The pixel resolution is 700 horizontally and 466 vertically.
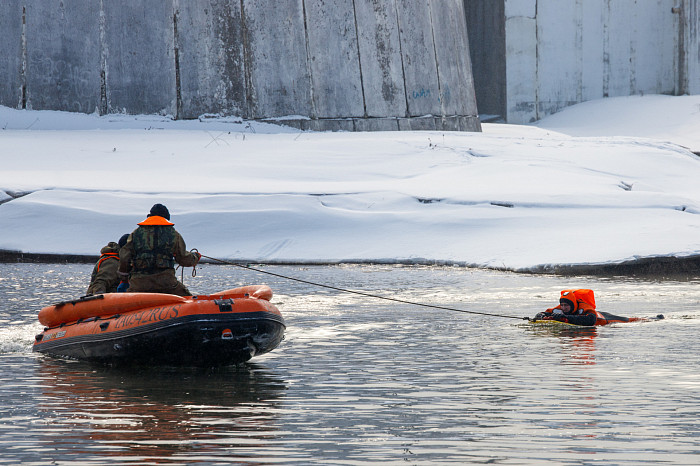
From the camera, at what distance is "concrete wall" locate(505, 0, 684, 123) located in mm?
30531

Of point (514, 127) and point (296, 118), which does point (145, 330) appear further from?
point (514, 127)

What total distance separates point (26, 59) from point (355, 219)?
9088 millimetres

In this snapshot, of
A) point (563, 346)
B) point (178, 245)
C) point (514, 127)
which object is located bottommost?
point (563, 346)

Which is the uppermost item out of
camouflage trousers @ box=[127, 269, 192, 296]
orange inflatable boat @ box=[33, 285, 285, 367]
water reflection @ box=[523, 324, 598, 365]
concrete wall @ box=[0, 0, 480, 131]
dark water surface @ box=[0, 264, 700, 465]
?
concrete wall @ box=[0, 0, 480, 131]

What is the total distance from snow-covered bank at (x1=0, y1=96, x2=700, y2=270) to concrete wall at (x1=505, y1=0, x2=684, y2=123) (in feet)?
27.3

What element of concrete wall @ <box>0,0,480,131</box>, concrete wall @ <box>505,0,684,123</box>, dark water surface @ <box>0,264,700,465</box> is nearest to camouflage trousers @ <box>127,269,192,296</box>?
dark water surface @ <box>0,264,700,465</box>

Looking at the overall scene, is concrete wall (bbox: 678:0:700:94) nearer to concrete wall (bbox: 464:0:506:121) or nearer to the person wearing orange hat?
concrete wall (bbox: 464:0:506:121)

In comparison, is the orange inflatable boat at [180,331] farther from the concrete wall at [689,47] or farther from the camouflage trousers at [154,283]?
the concrete wall at [689,47]

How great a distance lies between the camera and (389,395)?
22.6ft

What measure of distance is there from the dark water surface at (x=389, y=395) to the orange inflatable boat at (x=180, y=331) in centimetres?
15

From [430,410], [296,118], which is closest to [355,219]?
[296,118]

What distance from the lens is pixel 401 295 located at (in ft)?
40.3

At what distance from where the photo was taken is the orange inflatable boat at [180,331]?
8.12 metres

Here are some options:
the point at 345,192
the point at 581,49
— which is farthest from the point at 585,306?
the point at 581,49
